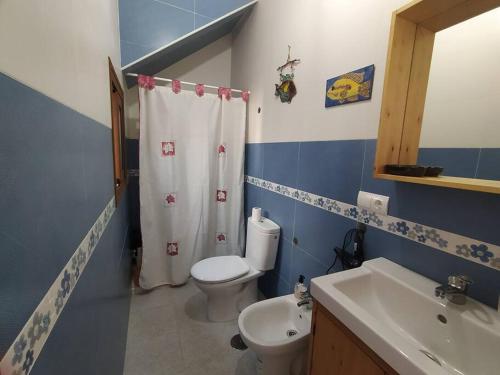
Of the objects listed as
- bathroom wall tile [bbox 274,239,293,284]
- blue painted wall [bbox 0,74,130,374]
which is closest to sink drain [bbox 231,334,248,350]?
bathroom wall tile [bbox 274,239,293,284]

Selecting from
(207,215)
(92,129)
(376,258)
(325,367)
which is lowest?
(325,367)

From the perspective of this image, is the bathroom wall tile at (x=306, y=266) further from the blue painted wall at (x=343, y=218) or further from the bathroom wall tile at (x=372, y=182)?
the bathroom wall tile at (x=372, y=182)

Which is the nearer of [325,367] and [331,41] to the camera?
[325,367]

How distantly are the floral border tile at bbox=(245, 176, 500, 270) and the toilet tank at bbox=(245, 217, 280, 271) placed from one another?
1.51 feet

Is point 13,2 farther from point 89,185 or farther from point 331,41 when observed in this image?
point 331,41

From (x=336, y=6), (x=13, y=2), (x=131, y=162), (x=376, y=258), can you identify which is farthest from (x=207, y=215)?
(x=13, y=2)

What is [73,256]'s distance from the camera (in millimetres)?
651

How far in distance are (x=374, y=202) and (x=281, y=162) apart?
2.68ft

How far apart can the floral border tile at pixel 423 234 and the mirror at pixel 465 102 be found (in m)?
0.22

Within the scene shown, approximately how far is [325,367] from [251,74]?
2.18 m

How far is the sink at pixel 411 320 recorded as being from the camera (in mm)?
635

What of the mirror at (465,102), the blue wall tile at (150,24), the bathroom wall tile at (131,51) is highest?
the blue wall tile at (150,24)

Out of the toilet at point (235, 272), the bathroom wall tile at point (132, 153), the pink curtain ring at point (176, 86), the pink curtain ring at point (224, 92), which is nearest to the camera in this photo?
the toilet at point (235, 272)

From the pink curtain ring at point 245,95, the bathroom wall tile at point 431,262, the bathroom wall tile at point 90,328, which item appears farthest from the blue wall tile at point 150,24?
the bathroom wall tile at point 431,262
